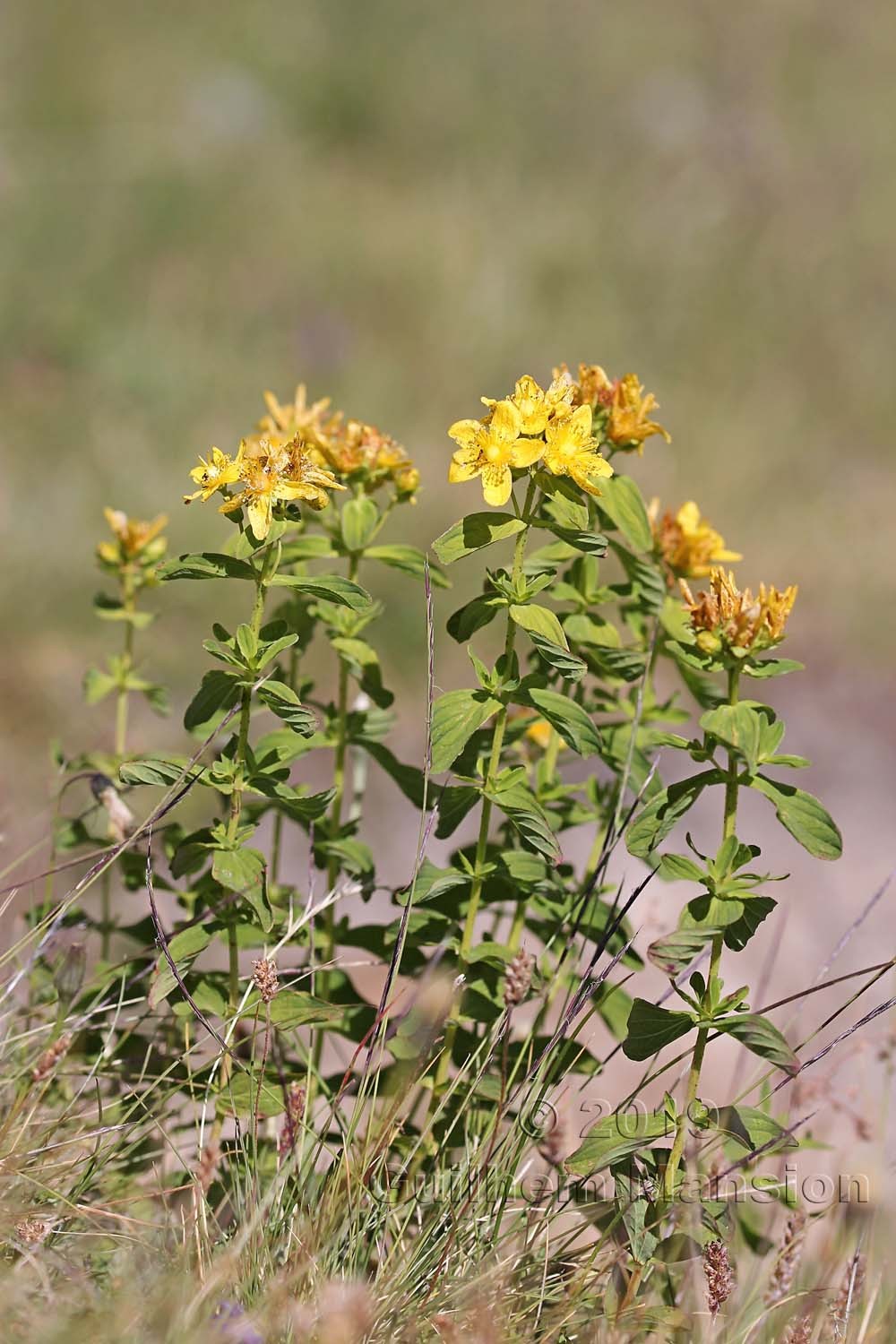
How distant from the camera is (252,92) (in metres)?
6.86

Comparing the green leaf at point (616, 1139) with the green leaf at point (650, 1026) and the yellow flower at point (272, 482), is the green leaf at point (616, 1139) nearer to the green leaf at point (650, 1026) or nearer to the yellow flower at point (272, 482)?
the green leaf at point (650, 1026)

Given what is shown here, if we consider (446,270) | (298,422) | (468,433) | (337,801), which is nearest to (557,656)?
(468,433)

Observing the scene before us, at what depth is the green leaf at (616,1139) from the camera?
1.31 m

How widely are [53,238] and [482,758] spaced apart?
16.1 ft

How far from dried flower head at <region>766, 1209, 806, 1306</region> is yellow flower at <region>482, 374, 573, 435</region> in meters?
0.90

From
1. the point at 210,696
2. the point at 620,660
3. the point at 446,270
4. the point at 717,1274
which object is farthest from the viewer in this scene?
the point at 446,270

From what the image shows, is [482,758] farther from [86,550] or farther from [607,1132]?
[86,550]

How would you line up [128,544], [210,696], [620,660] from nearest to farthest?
[210,696], [620,660], [128,544]

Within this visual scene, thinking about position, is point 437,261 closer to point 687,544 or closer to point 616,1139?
point 687,544

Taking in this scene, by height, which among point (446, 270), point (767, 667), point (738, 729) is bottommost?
point (738, 729)

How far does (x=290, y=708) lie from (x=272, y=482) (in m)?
0.23

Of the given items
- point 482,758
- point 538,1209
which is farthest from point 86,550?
point 538,1209

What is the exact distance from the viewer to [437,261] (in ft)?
19.6

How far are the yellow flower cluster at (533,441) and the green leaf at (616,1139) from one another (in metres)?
0.68
